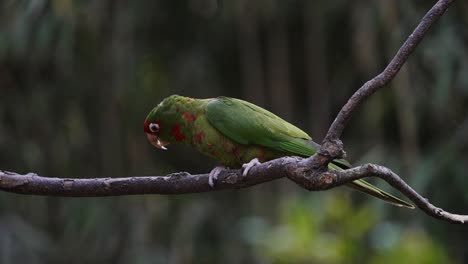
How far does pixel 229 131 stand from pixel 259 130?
4.4 inches

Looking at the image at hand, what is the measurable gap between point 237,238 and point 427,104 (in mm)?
1932

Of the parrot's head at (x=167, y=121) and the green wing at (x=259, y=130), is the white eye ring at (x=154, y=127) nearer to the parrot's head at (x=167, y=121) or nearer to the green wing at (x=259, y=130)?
the parrot's head at (x=167, y=121)

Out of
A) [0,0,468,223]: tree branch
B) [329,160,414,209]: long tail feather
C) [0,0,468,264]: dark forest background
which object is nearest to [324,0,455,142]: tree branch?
[0,0,468,223]: tree branch

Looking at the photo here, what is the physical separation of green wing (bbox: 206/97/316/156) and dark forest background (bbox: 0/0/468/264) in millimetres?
2218

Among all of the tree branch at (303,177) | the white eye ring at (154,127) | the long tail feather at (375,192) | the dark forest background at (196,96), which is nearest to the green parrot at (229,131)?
the white eye ring at (154,127)

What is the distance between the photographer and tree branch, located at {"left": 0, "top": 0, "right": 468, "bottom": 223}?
6.24 ft

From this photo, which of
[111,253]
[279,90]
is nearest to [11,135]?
[111,253]

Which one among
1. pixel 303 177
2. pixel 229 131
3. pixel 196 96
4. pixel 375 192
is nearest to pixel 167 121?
pixel 229 131

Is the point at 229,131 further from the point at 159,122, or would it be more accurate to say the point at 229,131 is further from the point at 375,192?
the point at 375,192

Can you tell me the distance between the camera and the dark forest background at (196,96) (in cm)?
531

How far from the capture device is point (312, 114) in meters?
6.23

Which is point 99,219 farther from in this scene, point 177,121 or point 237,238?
point 177,121

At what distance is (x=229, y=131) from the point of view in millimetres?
2924

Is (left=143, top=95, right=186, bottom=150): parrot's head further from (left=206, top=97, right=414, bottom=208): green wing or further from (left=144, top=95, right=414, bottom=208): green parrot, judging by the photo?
(left=206, top=97, right=414, bottom=208): green wing
